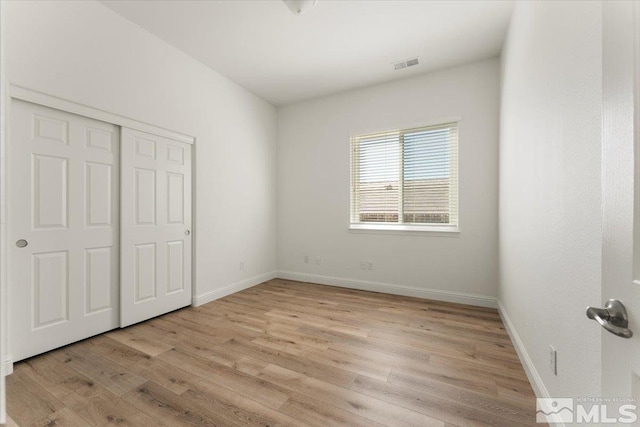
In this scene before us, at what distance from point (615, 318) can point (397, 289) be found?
3321mm

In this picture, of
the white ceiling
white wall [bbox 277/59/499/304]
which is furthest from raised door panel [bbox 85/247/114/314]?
white wall [bbox 277/59/499/304]

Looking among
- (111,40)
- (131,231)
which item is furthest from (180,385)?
(111,40)

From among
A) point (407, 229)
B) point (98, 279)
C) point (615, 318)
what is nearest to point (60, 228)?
point (98, 279)

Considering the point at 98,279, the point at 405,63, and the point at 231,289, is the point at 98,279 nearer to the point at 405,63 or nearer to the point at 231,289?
the point at 231,289

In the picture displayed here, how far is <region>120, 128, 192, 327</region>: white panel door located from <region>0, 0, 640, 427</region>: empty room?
26mm

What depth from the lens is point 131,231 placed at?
272 centimetres

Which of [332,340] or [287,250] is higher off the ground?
[287,250]

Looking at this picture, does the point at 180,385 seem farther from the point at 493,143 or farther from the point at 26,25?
the point at 493,143

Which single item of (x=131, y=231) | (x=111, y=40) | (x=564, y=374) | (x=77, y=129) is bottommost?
(x=564, y=374)

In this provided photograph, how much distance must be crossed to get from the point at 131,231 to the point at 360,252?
9.64 feet

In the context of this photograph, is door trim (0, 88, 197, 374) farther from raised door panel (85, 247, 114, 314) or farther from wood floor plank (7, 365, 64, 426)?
raised door panel (85, 247, 114, 314)

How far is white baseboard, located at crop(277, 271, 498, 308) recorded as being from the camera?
330 cm

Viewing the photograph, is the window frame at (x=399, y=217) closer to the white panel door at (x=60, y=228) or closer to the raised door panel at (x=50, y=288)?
the white panel door at (x=60, y=228)

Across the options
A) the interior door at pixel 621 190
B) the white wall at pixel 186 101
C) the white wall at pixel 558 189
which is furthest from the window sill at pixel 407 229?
the interior door at pixel 621 190
